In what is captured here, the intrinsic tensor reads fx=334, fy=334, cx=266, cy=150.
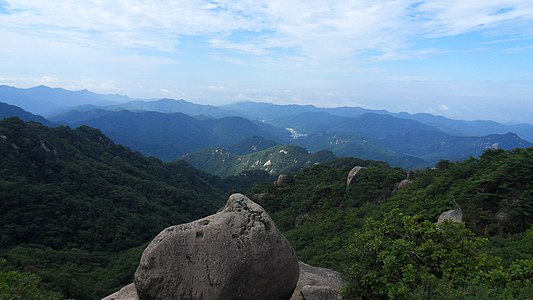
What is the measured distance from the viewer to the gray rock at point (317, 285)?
30.9 feet

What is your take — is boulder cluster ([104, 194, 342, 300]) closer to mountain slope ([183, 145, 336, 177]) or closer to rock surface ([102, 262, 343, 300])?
rock surface ([102, 262, 343, 300])

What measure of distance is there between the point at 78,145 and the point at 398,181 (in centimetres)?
8469

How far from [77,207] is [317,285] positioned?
58628mm

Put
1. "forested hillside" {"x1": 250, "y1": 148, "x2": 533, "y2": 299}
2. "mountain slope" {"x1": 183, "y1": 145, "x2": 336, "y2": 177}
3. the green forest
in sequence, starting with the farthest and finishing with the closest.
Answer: "mountain slope" {"x1": 183, "y1": 145, "x2": 336, "y2": 177}
the green forest
"forested hillside" {"x1": 250, "y1": 148, "x2": 533, "y2": 299}

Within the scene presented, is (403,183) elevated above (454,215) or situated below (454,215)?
Result: below

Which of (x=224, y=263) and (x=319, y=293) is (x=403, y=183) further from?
(x=224, y=263)

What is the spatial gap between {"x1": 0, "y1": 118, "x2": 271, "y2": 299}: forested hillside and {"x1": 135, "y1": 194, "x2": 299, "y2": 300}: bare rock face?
28.2 meters

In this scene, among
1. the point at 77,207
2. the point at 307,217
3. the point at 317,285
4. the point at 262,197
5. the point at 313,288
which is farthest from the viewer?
the point at 77,207

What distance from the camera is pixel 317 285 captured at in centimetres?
1046

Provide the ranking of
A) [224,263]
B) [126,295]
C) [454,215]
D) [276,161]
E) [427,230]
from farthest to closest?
[276,161] → [454,215] → [126,295] → [427,230] → [224,263]

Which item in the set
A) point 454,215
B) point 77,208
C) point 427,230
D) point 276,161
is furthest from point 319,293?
point 276,161

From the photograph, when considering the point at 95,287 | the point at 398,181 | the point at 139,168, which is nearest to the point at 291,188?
the point at 398,181

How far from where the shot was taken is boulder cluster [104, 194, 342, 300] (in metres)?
8.68

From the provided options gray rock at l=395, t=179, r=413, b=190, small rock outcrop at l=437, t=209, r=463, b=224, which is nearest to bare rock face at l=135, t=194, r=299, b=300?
small rock outcrop at l=437, t=209, r=463, b=224
